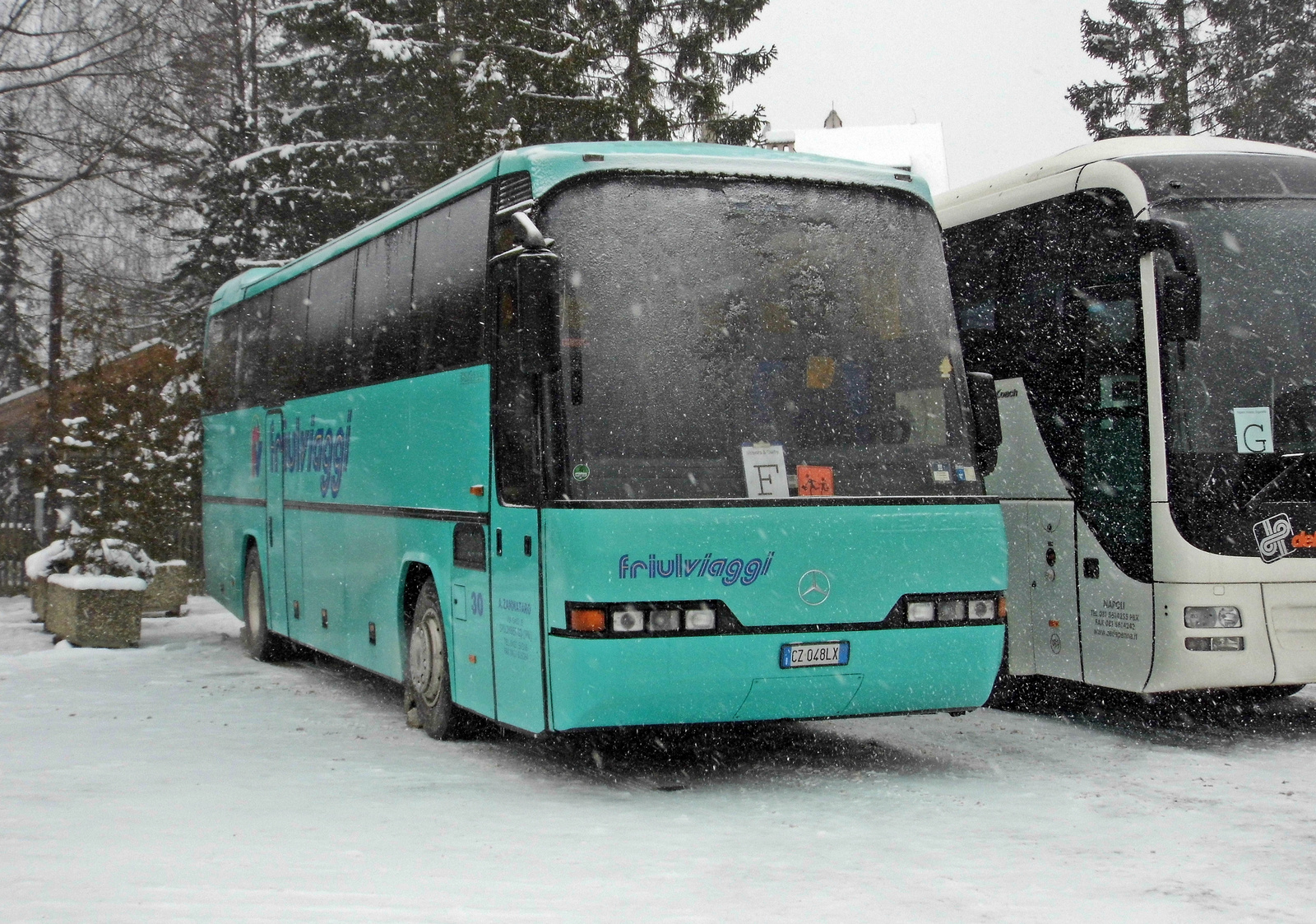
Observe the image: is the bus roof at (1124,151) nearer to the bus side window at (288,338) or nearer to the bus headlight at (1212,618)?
the bus headlight at (1212,618)

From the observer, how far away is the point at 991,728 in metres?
10.5

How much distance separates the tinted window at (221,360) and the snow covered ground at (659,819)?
5399mm

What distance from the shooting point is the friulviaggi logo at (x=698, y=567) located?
25.2ft

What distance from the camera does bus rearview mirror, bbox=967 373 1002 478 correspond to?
873 cm

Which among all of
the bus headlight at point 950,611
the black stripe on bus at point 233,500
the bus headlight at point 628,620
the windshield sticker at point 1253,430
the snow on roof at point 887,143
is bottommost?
the bus headlight at point 950,611

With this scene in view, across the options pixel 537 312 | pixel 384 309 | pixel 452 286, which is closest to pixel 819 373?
pixel 537 312

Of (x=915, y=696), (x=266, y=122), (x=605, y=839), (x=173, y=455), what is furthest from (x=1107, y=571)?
(x=266, y=122)

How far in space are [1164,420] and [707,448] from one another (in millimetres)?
3196

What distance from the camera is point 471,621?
29.9 ft

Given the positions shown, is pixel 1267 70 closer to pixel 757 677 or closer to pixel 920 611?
Result: pixel 920 611

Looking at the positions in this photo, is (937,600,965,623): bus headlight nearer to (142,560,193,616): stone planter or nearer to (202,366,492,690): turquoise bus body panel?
(202,366,492,690): turquoise bus body panel

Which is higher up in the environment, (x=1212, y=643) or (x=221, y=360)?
(x=221, y=360)

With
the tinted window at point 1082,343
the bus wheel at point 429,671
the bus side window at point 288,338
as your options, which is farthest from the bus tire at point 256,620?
the tinted window at point 1082,343

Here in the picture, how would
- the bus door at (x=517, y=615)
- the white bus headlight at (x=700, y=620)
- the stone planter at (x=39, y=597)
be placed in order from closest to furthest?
the white bus headlight at (x=700, y=620) < the bus door at (x=517, y=615) < the stone planter at (x=39, y=597)
